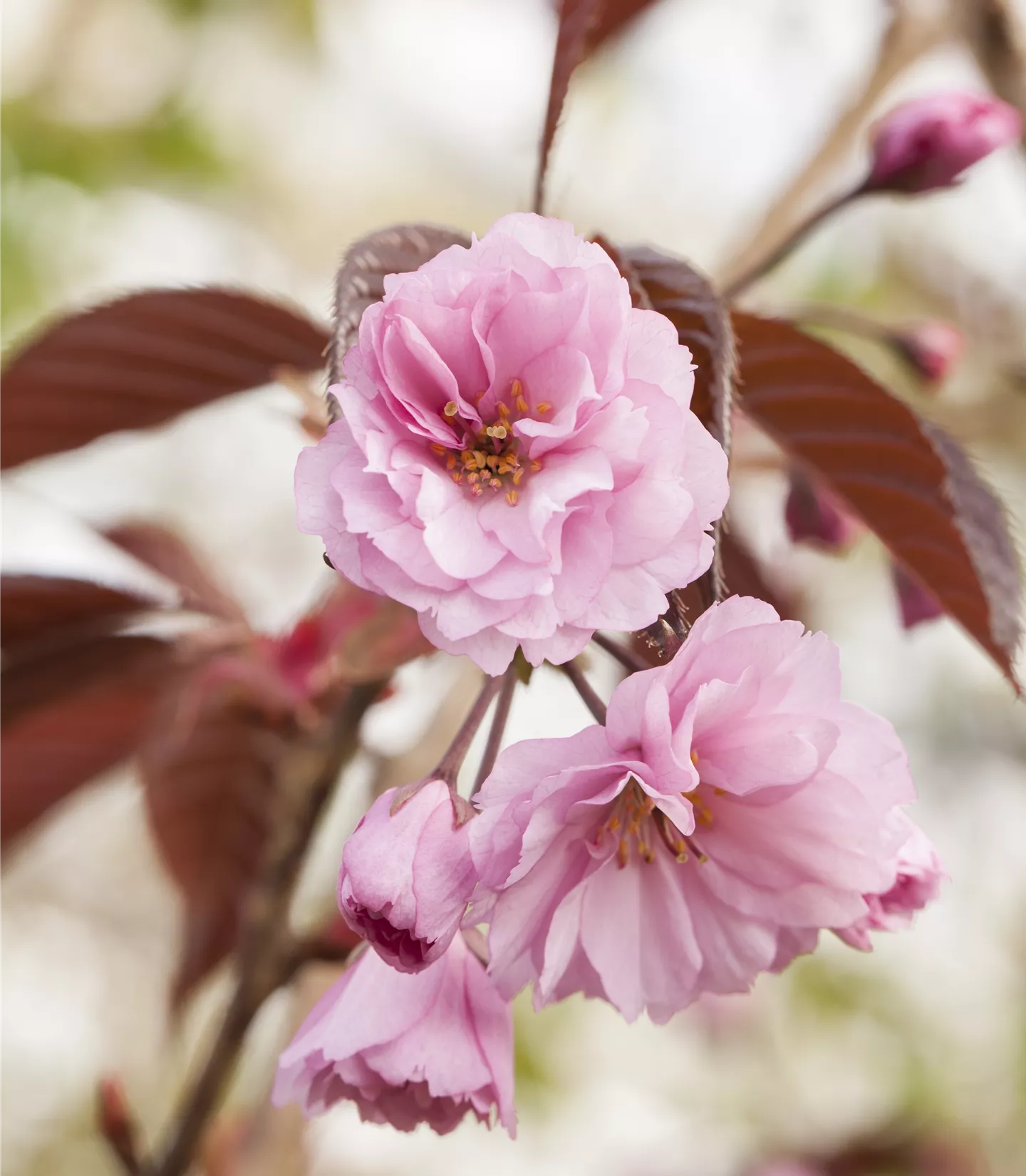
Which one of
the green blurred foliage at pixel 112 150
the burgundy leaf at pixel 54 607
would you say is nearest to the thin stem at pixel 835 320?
the burgundy leaf at pixel 54 607

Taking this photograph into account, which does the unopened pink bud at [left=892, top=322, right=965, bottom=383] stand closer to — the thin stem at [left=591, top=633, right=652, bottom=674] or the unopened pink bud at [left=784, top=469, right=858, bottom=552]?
the unopened pink bud at [left=784, top=469, right=858, bottom=552]

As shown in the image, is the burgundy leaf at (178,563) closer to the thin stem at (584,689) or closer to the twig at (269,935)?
the twig at (269,935)

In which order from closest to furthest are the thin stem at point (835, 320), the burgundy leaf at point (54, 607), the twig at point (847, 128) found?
1. the burgundy leaf at point (54, 607)
2. the thin stem at point (835, 320)
3. the twig at point (847, 128)

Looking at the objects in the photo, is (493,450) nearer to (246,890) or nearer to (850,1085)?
(246,890)

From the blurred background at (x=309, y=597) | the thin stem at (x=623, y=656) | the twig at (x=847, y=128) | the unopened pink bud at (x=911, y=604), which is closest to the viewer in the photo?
the thin stem at (x=623, y=656)

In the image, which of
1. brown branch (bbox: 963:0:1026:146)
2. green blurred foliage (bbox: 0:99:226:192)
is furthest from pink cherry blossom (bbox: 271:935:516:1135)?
green blurred foliage (bbox: 0:99:226:192)

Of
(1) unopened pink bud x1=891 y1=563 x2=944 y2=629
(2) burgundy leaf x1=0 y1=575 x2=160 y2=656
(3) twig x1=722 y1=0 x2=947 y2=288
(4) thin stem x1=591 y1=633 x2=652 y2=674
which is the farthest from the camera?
(3) twig x1=722 y1=0 x2=947 y2=288

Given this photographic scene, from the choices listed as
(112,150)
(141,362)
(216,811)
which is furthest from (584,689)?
(112,150)

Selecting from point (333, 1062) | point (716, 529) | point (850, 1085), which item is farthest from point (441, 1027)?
point (850, 1085)
